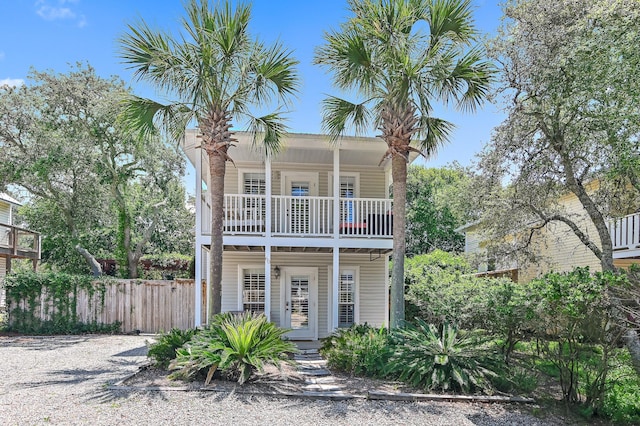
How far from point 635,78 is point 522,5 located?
3.58 meters

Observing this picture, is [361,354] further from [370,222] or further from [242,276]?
[242,276]

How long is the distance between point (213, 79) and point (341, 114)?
287cm

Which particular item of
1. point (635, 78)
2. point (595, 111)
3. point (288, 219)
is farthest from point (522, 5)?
point (288, 219)

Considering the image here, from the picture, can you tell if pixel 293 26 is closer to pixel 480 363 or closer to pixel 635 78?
pixel 635 78

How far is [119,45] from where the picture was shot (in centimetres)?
866

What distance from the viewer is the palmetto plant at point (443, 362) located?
696 cm

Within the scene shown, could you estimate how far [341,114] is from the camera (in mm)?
9703

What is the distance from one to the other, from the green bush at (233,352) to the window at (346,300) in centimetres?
610

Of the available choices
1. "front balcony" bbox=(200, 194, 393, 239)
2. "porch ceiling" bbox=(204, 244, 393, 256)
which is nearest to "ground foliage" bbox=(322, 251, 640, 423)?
"front balcony" bbox=(200, 194, 393, 239)

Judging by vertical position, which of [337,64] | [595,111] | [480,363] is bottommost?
[480,363]

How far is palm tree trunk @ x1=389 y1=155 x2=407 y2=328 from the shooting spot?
29.3 ft

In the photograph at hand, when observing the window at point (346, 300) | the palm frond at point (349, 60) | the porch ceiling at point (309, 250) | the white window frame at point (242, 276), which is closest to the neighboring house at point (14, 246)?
the white window frame at point (242, 276)

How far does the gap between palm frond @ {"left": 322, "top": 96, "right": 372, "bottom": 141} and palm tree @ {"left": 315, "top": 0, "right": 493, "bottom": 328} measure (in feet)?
0.44

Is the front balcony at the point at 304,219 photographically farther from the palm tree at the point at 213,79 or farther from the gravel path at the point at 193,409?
the gravel path at the point at 193,409
